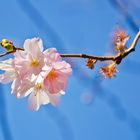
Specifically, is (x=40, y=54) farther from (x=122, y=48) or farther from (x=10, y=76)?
(x=122, y=48)

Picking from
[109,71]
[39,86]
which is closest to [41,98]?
[39,86]

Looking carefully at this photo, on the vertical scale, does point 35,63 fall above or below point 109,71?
above

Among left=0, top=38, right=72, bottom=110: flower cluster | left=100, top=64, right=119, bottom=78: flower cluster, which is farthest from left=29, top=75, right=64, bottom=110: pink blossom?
left=100, top=64, right=119, bottom=78: flower cluster

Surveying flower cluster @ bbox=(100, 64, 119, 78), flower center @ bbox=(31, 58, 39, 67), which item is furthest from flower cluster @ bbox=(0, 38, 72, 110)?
flower cluster @ bbox=(100, 64, 119, 78)

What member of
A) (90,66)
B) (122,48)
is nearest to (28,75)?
(90,66)

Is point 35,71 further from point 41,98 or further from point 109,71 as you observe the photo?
point 109,71

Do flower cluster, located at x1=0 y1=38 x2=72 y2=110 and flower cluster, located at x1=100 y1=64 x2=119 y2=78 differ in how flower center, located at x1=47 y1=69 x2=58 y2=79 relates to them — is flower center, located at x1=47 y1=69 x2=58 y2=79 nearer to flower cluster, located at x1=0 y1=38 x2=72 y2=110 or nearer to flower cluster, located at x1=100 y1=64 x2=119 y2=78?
flower cluster, located at x1=0 y1=38 x2=72 y2=110

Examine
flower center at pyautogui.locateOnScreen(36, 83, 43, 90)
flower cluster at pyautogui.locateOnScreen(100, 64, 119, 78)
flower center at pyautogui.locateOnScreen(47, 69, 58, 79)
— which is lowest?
flower cluster at pyautogui.locateOnScreen(100, 64, 119, 78)

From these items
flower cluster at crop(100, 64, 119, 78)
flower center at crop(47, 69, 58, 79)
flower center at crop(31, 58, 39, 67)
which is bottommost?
flower cluster at crop(100, 64, 119, 78)

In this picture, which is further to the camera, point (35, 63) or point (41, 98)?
point (41, 98)

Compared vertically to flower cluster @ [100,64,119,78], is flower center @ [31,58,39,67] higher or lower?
higher
